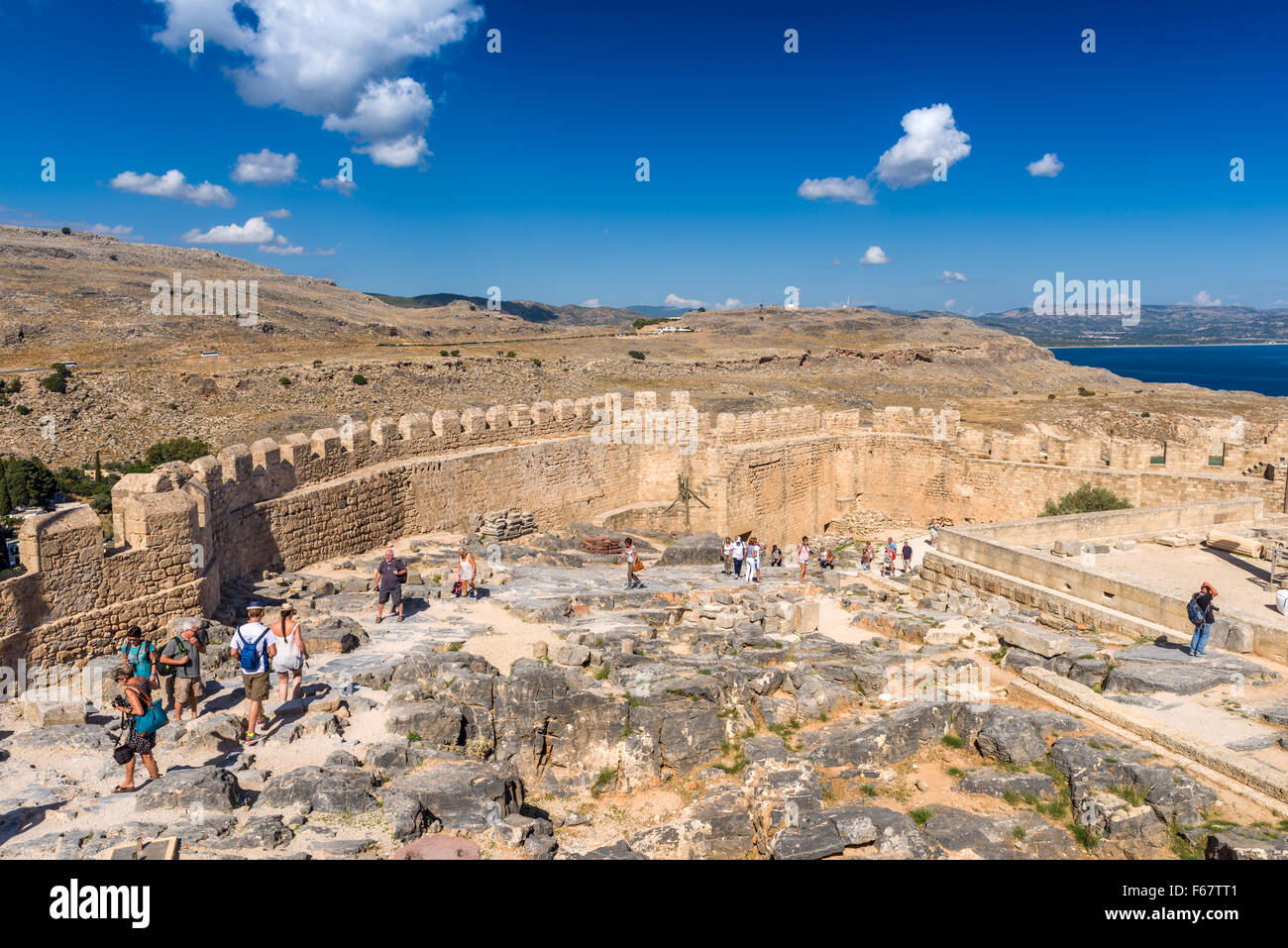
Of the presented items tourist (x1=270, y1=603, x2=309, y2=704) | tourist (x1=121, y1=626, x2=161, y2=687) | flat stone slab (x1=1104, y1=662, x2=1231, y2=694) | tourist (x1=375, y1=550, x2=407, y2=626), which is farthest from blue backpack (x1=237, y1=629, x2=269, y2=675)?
flat stone slab (x1=1104, y1=662, x2=1231, y2=694)

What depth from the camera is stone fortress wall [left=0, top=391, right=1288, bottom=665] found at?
8.37 metres

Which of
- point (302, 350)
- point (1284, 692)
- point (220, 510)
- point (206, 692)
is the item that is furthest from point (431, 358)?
point (1284, 692)

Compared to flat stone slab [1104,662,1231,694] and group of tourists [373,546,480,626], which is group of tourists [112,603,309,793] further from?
flat stone slab [1104,662,1231,694]

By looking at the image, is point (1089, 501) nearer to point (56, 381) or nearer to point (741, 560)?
point (741, 560)

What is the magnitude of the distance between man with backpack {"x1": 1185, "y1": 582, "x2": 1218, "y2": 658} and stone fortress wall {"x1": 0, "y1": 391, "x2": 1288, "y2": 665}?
27.7ft

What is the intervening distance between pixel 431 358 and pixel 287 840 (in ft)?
148

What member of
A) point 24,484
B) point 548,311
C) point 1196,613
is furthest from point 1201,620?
point 548,311

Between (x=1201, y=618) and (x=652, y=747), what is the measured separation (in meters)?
6.28

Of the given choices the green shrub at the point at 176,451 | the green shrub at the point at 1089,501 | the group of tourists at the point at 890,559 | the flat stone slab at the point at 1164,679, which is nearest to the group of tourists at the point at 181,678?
the flat stone slab at the point at 1164,679

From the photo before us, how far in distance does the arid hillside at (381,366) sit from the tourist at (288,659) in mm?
20784

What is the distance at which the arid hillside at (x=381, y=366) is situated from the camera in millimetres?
35781

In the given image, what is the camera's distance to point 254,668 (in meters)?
7.16

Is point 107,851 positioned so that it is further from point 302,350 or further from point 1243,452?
point 302,350
